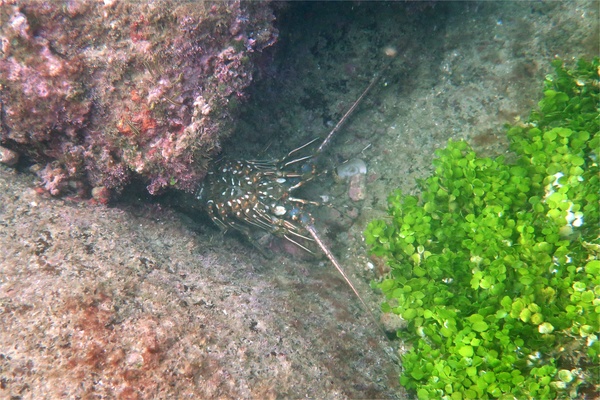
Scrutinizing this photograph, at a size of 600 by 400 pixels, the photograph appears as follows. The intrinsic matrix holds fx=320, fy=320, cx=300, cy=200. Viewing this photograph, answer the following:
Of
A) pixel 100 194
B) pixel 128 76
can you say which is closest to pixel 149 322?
pixel 100 194

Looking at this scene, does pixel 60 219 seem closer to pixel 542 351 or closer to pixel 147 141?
pixel 147 141

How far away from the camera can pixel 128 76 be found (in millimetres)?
3389

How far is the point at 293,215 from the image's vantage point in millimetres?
4371

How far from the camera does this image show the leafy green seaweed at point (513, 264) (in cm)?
235

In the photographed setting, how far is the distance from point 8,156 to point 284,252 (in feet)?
12.0

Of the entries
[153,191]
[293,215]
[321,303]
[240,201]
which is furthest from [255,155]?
[321,303]

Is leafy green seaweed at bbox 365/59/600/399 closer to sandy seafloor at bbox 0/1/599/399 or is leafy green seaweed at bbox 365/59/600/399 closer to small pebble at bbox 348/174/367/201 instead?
sandy seafloor at bbox 0/1/599/399

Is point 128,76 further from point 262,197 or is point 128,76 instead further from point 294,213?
point 294,213

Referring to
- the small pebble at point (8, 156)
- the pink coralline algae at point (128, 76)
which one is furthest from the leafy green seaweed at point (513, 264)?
the small pebble at point (8, 156)

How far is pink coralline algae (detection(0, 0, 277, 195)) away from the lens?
10.7 feet

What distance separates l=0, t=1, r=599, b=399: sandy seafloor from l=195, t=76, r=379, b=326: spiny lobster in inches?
12.9

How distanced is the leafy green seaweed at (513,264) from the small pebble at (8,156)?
446 centimetres

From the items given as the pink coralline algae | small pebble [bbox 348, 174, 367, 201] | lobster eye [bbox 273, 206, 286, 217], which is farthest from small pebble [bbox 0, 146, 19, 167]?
small pebble [bbox 348, 174, 367, 201]

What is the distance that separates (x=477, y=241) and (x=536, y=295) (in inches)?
23.4
